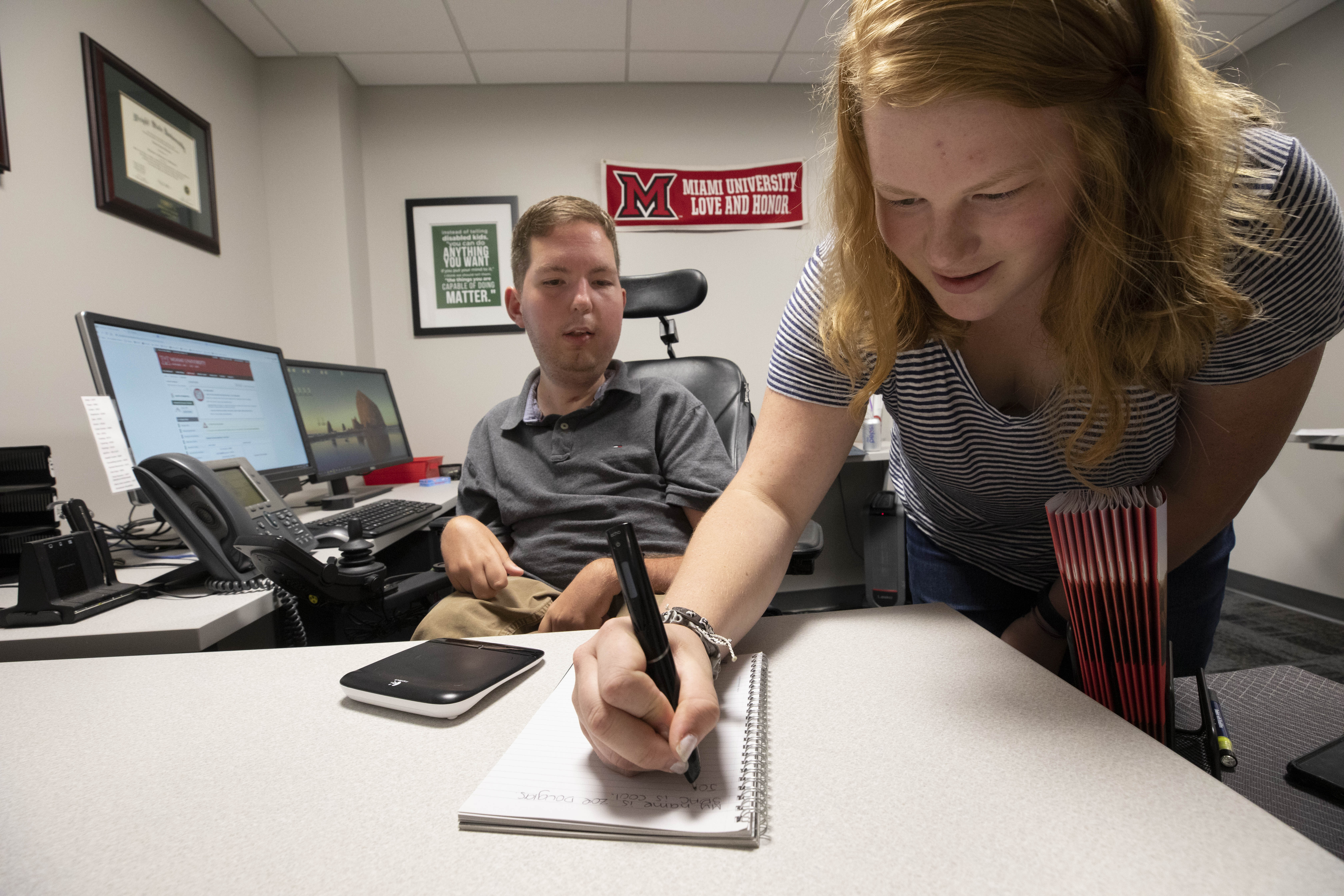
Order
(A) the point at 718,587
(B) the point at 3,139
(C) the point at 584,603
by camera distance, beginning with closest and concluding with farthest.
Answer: (A) the point at 718,587 < (C) the point at 584,603 < (B) the point at 3,139

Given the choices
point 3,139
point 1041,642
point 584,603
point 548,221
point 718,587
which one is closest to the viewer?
point 718,587

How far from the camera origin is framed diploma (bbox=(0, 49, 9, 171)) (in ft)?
4.91

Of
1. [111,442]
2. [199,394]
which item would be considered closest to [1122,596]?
[111,442]

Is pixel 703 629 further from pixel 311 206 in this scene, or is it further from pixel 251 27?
pixel 251 27

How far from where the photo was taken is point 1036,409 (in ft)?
2.31

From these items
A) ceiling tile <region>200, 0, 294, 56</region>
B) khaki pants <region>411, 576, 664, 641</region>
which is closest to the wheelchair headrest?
khaki pants <region>411, 576, 664, 641</region>

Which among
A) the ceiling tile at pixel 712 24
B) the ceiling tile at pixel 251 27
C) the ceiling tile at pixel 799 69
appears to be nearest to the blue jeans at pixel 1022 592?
the ceiling tile at pixel 712 24

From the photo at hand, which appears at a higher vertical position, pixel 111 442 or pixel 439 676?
pixel 111 442

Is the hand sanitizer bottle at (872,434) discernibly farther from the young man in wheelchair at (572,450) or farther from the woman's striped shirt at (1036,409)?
the woman's striped shirt at (1036,409)

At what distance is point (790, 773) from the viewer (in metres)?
0.44

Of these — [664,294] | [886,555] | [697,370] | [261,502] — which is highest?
[664,294]

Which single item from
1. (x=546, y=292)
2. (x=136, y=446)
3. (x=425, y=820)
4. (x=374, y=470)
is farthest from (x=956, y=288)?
(x=374, y=470)

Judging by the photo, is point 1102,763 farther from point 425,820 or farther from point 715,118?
point 715,118

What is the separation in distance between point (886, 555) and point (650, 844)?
1233 mm
